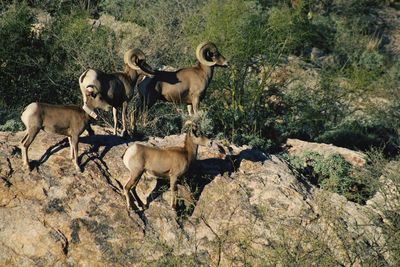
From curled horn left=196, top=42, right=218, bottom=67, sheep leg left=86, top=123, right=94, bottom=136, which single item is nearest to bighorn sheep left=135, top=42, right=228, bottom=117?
curled horn left=196, top=42, right=218, bottom=67

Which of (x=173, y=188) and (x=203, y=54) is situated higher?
(x=203, y=54)

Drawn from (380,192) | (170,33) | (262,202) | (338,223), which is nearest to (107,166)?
(262,202)

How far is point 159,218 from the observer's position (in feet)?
35.2

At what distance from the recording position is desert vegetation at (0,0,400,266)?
43.7ft

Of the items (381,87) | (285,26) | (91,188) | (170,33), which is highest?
(91,188)

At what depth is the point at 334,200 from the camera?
39.1ft

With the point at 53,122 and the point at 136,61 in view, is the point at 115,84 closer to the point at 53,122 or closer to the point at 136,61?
the point at 136,61

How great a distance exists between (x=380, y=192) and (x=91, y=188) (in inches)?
193

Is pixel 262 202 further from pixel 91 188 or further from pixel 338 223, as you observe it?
pixel 91 188

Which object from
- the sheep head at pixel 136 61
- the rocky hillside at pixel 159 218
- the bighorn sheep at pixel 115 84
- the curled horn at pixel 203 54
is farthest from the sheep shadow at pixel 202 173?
the curled horn at pixel 203 54

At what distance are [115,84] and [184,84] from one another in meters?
1.98

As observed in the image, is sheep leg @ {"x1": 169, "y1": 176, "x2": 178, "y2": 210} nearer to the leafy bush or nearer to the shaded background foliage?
the leafy bush

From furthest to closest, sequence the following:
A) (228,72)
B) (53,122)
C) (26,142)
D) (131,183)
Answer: (228,72) → (53,122) → (26,142) → (131,183)

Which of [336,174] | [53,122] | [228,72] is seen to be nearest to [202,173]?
[53,122]
